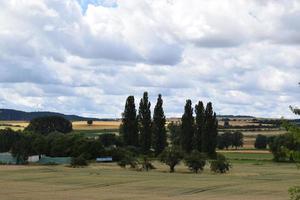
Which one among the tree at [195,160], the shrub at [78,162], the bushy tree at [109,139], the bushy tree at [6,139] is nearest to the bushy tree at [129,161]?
the shrub at [78,162]

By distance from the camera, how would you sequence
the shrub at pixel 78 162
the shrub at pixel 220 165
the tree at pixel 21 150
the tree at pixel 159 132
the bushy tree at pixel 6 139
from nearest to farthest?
the shrub at pixel 220 165 < the shrub at pixel 78 162 < the tree at pixel 21 150 < the tree at pixel 159 132 < the bushy tree at pixel 6 139

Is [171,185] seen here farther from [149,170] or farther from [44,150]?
[44,150]

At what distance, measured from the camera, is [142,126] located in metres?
150

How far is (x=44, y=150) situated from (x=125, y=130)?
20169mm

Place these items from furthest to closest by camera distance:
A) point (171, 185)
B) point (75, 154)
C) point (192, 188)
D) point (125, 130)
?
point (125, 130)
point (75, 154)
point (171, 185)
point (192, 188)

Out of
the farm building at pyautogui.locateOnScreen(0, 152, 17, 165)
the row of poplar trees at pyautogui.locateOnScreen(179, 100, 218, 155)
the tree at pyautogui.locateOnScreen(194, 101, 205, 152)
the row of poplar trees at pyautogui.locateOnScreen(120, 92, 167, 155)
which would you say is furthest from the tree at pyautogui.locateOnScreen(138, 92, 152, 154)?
the farm building at pyautogui.locateOnScreen(0, 152, 17, 165)

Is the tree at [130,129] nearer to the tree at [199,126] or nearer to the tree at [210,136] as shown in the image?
the tree at [199,126]

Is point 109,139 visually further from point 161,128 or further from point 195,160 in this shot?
point 195,160

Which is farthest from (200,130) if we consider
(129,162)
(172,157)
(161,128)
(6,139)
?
(6,139)

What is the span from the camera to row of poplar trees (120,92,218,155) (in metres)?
143

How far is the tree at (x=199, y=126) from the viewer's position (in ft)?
471

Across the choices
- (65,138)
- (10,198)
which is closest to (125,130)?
(65,138)

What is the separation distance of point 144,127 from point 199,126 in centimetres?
1359

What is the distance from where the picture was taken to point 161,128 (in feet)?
484
